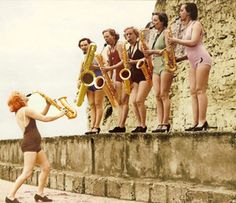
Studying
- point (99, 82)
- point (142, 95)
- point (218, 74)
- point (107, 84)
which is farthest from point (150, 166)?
point (218, 74)

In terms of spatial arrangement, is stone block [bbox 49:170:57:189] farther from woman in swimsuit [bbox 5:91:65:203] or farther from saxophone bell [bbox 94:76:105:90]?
woman in swimsuit [bbox 5:91:65:203]

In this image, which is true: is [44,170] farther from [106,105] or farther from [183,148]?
[106,105]

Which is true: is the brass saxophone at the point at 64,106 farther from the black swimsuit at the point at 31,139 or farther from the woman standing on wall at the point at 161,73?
the woman standing on wall at the point at 161,73

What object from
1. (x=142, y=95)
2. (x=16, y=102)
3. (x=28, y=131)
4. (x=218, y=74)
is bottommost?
(x=28, y=131)

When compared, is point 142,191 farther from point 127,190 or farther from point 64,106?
point 64,106

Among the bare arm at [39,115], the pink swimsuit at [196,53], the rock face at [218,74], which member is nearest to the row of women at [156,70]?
the pink swimsuit at [196,53]

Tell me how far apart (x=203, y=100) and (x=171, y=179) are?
1120 mm

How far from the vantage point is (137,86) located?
770 cm

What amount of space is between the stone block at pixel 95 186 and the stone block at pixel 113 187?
0.14m

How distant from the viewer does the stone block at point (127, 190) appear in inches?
274

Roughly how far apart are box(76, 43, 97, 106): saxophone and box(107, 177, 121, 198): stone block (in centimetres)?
172

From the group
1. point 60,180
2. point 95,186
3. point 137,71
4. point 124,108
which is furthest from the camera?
point 60,180

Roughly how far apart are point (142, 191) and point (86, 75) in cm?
254

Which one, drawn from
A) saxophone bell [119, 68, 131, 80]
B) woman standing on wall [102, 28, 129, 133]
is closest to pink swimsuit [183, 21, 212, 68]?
saxophone bell [119, 68, 131, 80]
